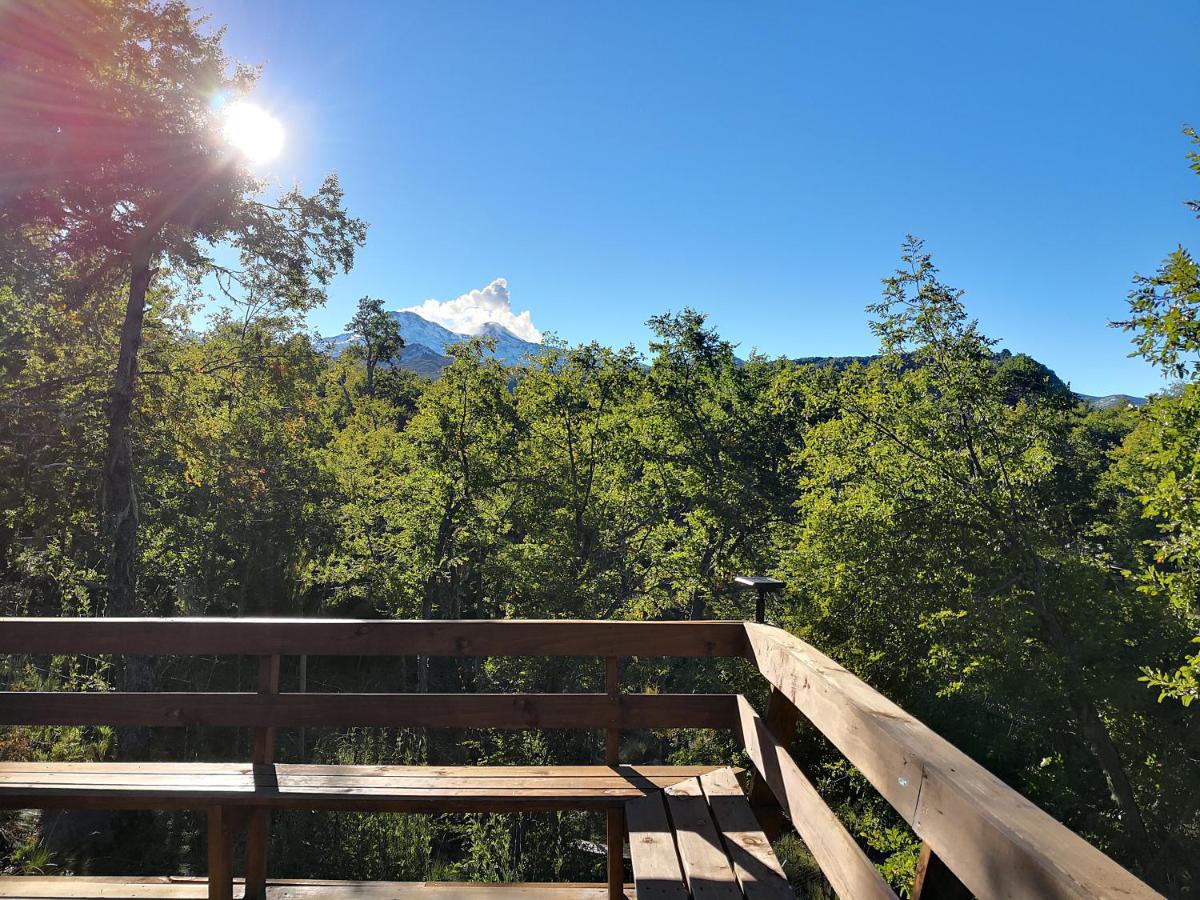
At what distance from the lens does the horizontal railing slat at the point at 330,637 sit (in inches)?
98.7

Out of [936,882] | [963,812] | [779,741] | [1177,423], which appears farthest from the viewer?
[1177,423]

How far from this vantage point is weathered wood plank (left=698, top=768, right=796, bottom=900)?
1829 mm

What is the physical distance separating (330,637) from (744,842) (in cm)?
162

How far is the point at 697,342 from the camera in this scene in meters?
19.2

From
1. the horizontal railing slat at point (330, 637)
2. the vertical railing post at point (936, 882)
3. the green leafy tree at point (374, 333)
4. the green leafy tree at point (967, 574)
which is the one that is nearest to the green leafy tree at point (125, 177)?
the horizontal railing slat at point (330, 637)

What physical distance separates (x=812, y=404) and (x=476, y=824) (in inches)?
322

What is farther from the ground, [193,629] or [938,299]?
[938,299]

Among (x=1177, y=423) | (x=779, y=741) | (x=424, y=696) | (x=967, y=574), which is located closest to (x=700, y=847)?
(x=779, y=741)

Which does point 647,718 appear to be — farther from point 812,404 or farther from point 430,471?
point 430,471

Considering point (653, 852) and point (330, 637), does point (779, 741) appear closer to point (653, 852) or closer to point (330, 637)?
point (653, 852)

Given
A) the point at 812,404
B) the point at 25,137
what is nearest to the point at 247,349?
Answer: the point at 25,137

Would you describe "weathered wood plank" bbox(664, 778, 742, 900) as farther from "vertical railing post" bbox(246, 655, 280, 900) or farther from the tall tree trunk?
the tall tree trunk

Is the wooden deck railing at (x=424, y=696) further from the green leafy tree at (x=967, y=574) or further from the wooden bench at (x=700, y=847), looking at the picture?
the green leafy tree at (x=967, y=574)

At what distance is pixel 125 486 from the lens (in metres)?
11.0
